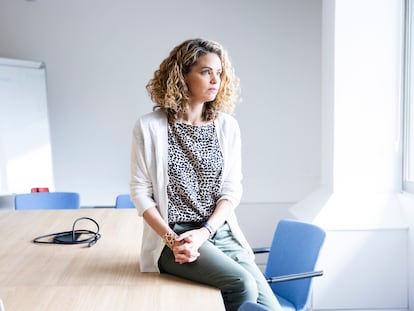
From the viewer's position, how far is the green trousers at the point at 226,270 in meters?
1.32

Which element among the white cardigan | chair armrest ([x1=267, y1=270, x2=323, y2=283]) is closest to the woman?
the white cardigan

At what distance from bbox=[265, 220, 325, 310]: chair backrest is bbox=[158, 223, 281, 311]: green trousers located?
0.44 metres

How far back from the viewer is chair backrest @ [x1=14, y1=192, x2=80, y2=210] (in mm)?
3125

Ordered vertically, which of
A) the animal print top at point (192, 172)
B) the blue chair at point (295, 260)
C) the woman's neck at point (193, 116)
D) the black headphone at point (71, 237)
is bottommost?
the blue chair at point (295, 260)

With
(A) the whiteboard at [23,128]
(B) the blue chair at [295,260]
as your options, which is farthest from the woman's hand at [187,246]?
(A) the whiteboard at [23,128]

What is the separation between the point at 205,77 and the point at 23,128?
2.60m

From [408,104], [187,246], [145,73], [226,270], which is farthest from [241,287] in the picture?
[145,73]

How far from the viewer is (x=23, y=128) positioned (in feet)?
11.7

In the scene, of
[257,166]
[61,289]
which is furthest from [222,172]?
[257,166]

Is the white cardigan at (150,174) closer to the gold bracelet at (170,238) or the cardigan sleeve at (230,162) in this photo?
the gold bracelet at (170,238)

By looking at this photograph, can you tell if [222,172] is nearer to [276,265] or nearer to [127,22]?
[276,265]

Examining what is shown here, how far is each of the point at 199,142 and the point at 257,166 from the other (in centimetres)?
239

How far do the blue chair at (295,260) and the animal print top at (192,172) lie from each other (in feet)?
1.48

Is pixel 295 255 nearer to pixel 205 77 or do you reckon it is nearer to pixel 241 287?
pixel 241 287
